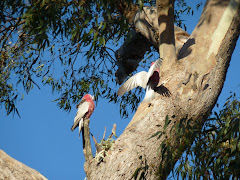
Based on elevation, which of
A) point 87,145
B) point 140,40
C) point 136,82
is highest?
point 140,40

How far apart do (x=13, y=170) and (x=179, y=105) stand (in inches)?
64.7

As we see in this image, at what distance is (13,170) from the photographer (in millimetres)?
3375

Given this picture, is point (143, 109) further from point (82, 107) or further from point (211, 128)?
point (82, 107)

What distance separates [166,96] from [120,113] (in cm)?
344

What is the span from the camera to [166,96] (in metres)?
3.78

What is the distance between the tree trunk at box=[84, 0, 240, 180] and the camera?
332cm

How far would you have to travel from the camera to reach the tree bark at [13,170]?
10.9ft

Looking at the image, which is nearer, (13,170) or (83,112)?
(13,170)

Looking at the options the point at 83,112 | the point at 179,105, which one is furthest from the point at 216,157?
the point at 83,112

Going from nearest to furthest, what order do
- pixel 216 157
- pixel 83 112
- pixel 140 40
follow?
pixel 216 157
pixel 83 112
pixel 140 40

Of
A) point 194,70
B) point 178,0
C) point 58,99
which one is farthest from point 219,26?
point 58,99

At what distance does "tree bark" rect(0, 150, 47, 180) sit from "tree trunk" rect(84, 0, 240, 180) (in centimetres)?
52

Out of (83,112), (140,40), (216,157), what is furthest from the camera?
(140,40)

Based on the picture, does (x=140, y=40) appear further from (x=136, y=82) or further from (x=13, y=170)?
(x=13, y=170)
